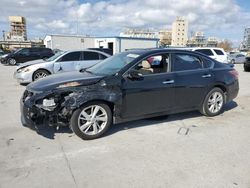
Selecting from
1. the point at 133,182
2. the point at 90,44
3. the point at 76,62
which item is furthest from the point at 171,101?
Result: the point at 90,44

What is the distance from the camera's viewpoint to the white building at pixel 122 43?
33.9 meters

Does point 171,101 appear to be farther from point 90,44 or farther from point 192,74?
point 90,44

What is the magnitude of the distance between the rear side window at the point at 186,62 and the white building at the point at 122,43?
1129 inches

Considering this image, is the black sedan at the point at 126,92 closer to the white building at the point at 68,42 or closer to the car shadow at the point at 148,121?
the car shadow at the point at 148,121

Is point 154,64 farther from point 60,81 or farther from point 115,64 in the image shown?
point 60,81

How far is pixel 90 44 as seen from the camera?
1511 inches

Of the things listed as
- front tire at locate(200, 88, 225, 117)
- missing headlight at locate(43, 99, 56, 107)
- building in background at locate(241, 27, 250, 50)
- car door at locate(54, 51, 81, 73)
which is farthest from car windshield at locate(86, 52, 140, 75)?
building in background at locate(241, 27, 250, 50)

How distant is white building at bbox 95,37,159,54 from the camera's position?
33938 millimetres

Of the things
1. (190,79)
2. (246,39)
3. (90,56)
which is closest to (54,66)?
(90,56)

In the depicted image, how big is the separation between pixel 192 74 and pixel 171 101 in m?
0.80

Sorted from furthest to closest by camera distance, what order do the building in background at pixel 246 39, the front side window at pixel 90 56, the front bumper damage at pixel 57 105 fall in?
1. the building in background at pixel 246 39
2. the front side window at pixel 90 56
3. the front bumper damage at pixel 57 105

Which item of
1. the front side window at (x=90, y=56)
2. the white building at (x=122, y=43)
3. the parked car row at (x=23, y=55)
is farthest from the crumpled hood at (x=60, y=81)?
the white building at (x=122, y=43)

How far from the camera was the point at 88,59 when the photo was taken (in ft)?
32.7

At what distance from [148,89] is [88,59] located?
20.1 feet
